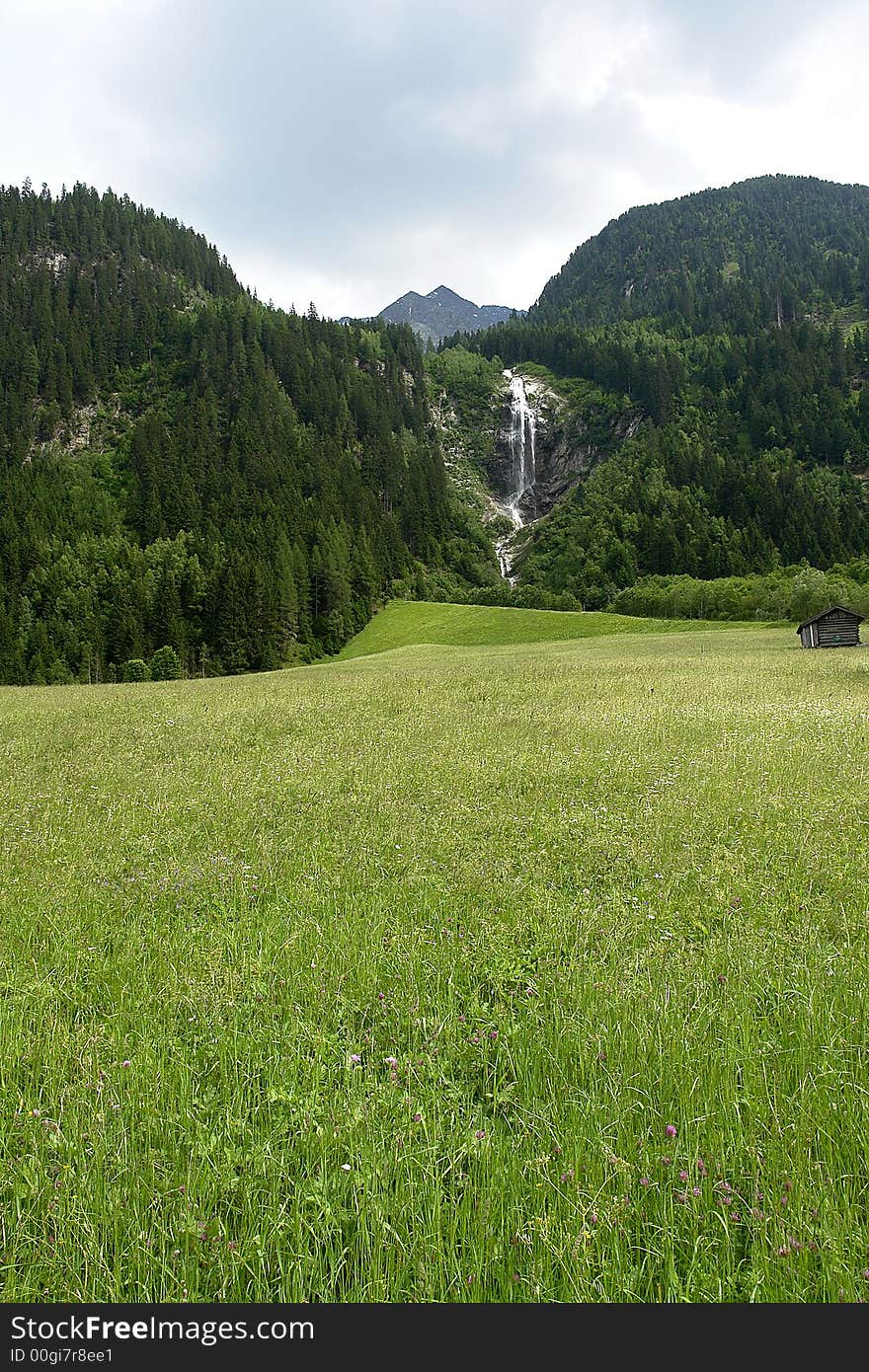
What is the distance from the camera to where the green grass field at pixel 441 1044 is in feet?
11.4

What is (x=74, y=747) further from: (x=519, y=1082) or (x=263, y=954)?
(x=519, y=1082)

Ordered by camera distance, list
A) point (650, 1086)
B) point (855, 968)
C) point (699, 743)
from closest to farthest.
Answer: point (650, 1086) → point (855, 968) → point (699, 743)

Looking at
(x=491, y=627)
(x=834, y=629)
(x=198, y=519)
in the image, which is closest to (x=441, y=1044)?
(x=834, y=629)

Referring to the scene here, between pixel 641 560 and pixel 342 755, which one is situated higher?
pixel 641 560

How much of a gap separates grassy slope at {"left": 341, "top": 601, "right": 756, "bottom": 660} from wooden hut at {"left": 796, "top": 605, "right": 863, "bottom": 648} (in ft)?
98.4

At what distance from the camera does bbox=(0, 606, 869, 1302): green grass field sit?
347 centimetres

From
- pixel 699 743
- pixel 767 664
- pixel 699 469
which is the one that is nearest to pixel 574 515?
pixel 699 469

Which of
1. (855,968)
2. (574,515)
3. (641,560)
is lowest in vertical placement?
(855,968)

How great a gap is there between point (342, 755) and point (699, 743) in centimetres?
962

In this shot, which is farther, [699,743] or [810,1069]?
[699,743]

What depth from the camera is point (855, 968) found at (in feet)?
20.5

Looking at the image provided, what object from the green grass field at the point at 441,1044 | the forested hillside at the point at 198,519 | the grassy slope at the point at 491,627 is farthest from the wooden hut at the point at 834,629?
the forested hillside at the point at 198,519

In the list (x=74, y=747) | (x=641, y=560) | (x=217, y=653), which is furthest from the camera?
(x=641, y=560)
